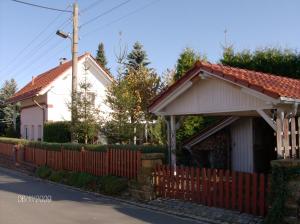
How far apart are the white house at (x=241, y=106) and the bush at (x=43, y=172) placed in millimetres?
6270

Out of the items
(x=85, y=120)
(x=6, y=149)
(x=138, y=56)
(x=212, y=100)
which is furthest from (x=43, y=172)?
(x=138, y=56)

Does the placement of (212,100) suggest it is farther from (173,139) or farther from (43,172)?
(43,172)

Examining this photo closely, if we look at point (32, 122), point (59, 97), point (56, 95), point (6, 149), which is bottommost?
point (6, 149)

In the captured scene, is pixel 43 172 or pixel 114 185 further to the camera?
pixel 43 172

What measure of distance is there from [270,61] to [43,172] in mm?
10604

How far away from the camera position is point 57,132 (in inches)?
997

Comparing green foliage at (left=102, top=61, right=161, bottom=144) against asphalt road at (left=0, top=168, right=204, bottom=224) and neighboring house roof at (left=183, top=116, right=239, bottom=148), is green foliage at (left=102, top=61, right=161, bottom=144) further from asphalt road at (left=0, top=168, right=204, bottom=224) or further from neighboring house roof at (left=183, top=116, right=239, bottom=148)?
asphalt road at (left=0, top=168, right=204, bottom=224)

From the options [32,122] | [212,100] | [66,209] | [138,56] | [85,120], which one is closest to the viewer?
[66,209]

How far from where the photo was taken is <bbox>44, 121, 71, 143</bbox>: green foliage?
80.0 feet

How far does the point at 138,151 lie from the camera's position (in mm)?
12750

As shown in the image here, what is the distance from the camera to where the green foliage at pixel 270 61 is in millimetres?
17375

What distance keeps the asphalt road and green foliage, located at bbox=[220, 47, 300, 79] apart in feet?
30.3

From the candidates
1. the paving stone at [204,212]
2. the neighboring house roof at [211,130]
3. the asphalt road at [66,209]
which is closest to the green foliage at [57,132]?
the asphalt road at [66,209]

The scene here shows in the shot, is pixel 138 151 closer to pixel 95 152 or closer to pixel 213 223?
pixel 95 152
